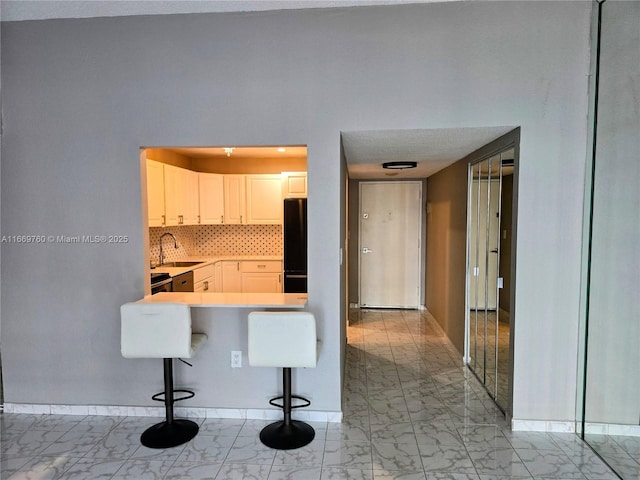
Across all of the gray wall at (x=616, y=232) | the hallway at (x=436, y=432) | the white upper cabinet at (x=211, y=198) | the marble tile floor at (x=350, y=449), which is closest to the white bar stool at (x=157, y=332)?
the marble tile floor at (x=350, y=449)

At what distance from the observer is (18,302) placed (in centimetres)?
299

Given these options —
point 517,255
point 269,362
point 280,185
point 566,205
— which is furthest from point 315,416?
point 280,185

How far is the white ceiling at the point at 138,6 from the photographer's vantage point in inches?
103

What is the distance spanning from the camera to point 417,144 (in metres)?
3.14

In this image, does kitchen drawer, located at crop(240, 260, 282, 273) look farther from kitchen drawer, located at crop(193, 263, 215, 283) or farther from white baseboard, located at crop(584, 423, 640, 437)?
white baseboard, located at crop(584, 423, 640, 437)

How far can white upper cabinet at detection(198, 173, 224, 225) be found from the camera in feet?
18.5

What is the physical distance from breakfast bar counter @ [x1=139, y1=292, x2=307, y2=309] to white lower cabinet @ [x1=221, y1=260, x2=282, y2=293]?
247 cm

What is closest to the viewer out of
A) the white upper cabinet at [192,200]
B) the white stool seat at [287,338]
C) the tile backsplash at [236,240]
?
the white stool seat at [287,338]

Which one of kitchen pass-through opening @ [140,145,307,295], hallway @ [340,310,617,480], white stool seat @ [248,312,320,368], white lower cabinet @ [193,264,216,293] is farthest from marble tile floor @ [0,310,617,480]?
white lower cabinet @ [193,264,216,293]

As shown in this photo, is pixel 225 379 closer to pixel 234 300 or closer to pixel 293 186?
pixel 234 300

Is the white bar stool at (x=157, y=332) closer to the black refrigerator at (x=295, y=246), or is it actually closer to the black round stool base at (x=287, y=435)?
the black round stool base at (x=287, y=435)

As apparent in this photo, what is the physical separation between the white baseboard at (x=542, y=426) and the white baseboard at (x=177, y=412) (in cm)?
122

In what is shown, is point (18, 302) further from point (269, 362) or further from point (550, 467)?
point (550, 467)

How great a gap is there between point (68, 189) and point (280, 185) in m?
3.09
